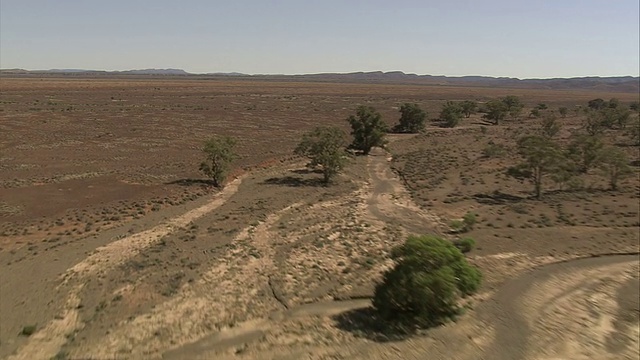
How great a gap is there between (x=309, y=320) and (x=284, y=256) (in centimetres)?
821

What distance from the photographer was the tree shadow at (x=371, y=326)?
21266 mm

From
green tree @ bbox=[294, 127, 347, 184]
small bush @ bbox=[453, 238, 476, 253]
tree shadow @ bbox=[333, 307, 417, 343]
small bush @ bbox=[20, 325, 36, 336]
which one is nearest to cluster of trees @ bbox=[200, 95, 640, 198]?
green tree @ bbox=[294, 127, 347, 184]

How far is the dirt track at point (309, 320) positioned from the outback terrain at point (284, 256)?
0.10 metres

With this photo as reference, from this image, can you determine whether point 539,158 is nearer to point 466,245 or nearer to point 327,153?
point 466,245

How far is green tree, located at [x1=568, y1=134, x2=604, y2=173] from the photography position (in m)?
52.0

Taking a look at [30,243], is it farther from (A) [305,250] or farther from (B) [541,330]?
(B) [541,330]

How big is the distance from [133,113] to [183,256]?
82.8 m

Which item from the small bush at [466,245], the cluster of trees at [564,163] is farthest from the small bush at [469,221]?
the cluster of trees at [564,163]

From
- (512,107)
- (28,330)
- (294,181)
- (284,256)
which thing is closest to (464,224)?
(284,256)

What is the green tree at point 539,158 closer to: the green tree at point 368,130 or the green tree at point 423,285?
the green tree at point 423,285

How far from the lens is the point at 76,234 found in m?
34.4

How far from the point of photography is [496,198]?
44.7 m

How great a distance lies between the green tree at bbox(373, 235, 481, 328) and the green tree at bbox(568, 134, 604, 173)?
120 ft

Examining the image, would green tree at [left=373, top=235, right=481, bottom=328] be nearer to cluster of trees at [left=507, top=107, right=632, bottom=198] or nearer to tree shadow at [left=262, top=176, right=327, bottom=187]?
cluster of trees at [left=507, top=107, right=632, bottom=198]
